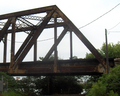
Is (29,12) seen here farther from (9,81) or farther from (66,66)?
(9,81)

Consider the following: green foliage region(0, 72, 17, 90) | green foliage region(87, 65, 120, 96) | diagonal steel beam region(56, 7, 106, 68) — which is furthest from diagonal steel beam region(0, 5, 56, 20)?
green foliage region(87, 65, 120, 96)

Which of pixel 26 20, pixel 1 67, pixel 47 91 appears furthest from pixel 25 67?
pixel 47 91

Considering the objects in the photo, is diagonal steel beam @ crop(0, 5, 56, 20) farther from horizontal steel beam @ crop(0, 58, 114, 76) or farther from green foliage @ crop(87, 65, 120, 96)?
green foliage @ crop(87, 65, 120, 96)

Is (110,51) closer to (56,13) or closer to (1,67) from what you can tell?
(56,13)

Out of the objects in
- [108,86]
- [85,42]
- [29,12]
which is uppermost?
[29,12]

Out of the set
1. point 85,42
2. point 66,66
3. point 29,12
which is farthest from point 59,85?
point 29,12

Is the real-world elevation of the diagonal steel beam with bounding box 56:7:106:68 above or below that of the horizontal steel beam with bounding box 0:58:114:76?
above

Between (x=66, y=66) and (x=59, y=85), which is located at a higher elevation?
(x=66, y=66)

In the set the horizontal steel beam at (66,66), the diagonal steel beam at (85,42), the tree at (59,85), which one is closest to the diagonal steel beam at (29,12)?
the diagonal steel beam at (85,42)

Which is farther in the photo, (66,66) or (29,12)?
(29,12)

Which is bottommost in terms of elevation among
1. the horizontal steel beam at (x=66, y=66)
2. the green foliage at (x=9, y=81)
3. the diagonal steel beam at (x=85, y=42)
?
the green foliage at (x=9, y=81)

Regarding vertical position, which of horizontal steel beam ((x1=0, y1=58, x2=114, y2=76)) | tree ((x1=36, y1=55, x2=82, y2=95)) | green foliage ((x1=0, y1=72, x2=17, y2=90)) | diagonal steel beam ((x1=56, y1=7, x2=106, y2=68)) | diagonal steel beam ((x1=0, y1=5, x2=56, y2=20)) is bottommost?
tree ((x1=36, y1=55, x2=82, y2=95))

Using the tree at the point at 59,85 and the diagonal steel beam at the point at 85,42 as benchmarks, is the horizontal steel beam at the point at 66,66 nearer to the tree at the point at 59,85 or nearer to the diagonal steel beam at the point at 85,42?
the diagonal steel beam at the point at 85,42

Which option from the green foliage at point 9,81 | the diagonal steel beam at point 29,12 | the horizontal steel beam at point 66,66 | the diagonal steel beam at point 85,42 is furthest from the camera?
the diagonal steel beam at point 29,12
